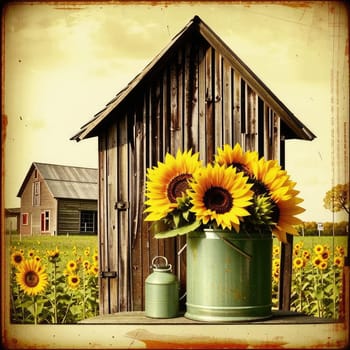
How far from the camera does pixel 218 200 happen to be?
3.54m

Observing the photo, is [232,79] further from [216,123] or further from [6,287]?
[6,287]

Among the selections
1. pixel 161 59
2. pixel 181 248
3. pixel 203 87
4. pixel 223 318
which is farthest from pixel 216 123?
pixel 223 318

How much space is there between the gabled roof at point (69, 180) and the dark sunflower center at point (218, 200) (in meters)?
2.31

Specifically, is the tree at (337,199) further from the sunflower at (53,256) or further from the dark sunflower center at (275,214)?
the sunflower at (53,256)

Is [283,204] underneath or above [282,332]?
above

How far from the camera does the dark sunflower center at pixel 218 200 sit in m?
3.51

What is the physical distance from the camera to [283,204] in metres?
3.67

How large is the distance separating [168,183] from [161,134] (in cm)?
55

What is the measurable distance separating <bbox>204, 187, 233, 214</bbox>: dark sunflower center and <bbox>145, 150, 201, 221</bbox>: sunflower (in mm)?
176

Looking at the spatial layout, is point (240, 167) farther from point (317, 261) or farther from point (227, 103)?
point (317, 261)

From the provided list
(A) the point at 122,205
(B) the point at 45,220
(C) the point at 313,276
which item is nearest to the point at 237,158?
(A) the point at 122,205

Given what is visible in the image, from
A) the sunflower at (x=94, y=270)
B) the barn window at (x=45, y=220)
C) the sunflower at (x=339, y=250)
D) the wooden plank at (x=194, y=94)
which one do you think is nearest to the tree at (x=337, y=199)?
the sunflower at (x=339, y=250)

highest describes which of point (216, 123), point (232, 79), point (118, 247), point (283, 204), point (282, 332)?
point (232, 79)

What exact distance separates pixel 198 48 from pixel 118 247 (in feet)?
4.42
